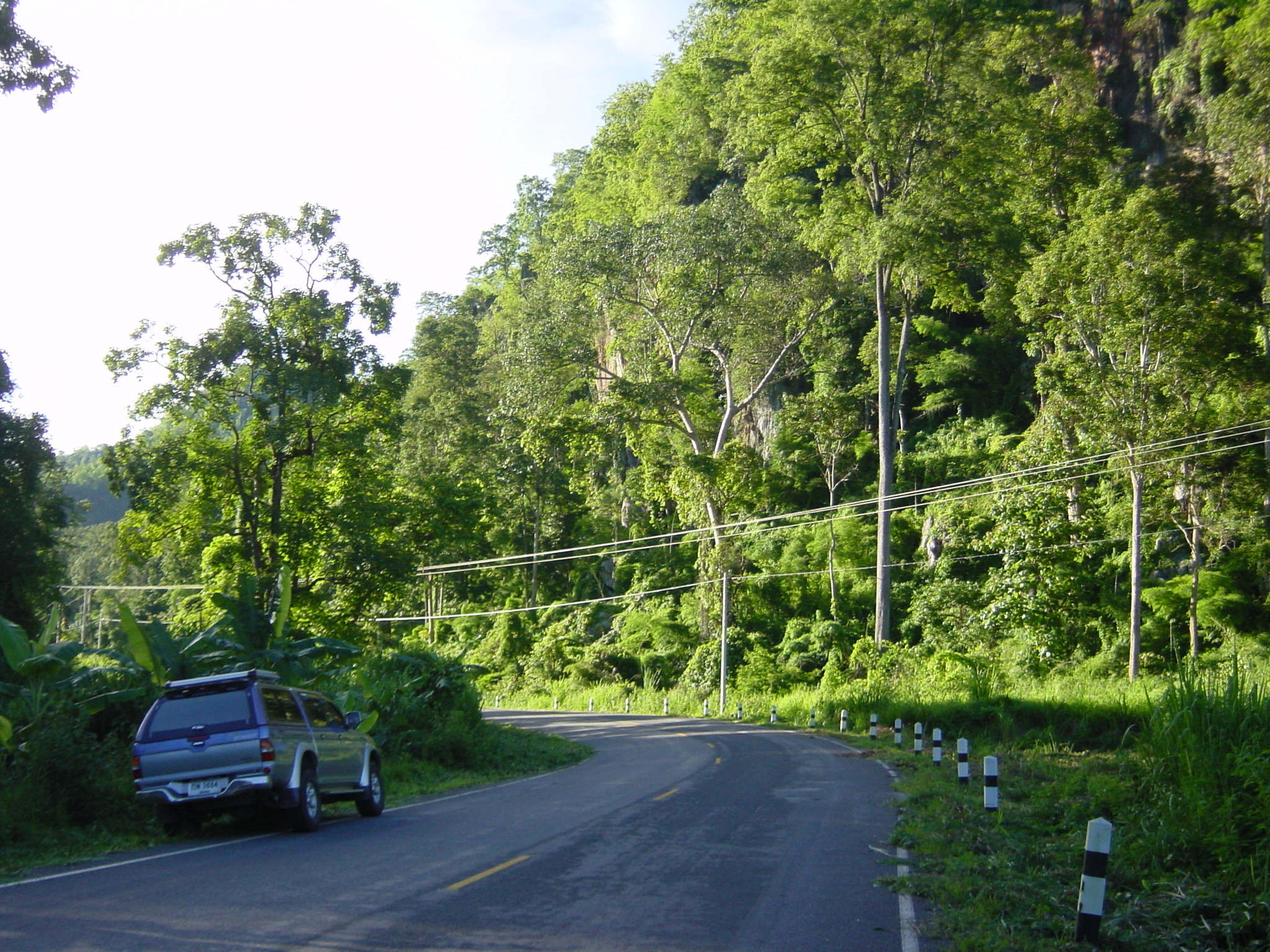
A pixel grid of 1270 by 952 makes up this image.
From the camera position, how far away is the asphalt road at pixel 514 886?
698 cm

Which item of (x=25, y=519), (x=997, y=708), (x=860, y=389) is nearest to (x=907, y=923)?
(x=997, y=708)

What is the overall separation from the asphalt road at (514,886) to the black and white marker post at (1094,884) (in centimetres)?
120

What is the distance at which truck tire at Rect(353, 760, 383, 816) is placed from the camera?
13999mm

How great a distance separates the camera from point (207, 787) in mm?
11633

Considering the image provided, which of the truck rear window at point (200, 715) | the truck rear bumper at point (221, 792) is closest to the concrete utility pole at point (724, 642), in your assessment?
the truck rear window at point (200, 715)

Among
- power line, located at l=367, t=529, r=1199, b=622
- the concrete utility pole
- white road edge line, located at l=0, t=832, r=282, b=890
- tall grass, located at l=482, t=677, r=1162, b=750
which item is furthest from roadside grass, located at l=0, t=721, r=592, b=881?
the concrete utility pole

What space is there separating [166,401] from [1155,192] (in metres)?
28.3

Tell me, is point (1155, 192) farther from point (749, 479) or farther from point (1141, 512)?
point (749, 479)

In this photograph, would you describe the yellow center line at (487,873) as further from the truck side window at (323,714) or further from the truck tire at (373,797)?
the truck tire at (373,797)

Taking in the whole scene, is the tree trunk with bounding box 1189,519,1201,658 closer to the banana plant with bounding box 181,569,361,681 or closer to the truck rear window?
the banana plant with bounding box 181,569,361,681

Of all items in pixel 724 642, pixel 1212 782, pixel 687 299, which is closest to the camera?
pixel 1212 782

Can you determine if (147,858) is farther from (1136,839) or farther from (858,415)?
(858,415)

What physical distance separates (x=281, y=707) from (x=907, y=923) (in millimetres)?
7687

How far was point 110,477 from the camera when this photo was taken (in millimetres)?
30375
